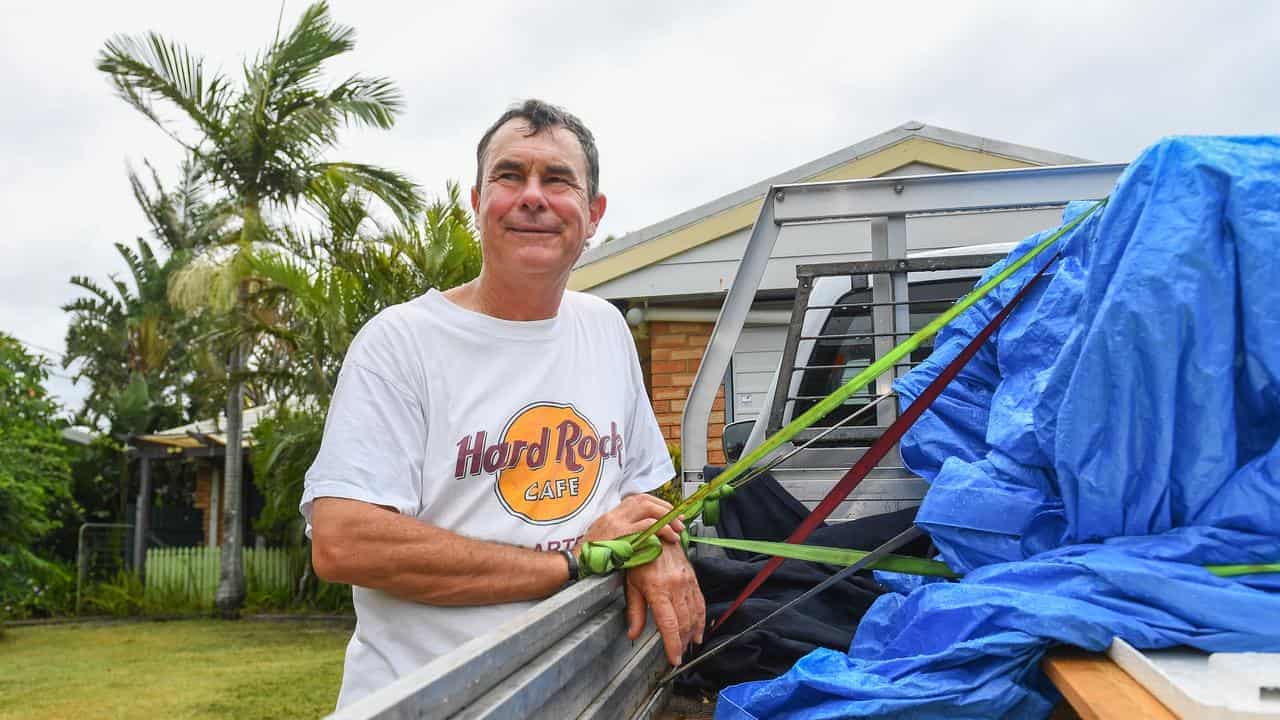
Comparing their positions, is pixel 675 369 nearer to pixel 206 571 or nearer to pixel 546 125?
pixel 546 125

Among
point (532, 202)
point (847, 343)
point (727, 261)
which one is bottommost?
point (847, 343)

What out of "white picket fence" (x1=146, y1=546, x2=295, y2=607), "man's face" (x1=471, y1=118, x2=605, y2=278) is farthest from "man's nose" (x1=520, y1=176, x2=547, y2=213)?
"white picket fence" (x1=146, y1=546, x2=295, y2=607)

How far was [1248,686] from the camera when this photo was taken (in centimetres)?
113

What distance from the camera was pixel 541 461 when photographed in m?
1.96

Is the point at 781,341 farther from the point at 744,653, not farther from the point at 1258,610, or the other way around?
the point at 1258,610

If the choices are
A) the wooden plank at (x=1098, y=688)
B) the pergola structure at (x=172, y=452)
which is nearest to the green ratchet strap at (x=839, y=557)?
the wooden plank at (x=1098, y=688)

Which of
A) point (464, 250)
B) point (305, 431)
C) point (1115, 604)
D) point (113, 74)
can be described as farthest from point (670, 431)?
point (113, 74)

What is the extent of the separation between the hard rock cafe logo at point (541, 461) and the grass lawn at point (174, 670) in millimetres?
6202

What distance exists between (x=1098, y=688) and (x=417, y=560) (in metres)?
1.10

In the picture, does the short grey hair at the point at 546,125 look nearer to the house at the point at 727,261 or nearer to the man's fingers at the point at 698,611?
the man's fingers at the point at 698,611

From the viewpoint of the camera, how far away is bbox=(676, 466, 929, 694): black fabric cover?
2.09 metres

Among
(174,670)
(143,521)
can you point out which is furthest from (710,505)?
(143,521)

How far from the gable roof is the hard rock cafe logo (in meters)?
5.76

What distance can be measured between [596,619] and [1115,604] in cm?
81
